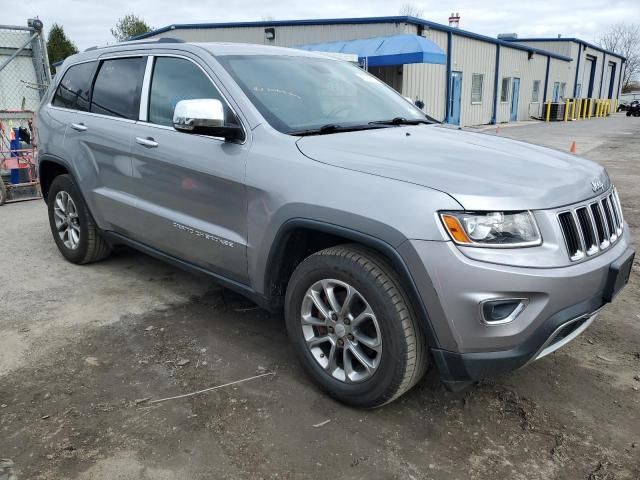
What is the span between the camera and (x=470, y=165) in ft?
8.49

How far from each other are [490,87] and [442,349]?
2853cm

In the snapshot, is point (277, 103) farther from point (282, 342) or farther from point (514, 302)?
point (514, 302)

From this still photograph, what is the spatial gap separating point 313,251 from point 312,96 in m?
1.04

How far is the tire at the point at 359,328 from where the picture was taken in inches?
97.1

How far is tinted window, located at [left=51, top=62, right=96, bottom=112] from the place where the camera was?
14.9 ft

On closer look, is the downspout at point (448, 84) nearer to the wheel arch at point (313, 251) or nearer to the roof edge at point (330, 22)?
the roof edge at point (330, 22)

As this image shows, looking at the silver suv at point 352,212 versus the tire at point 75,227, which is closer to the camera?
the silver suv at point 352,212

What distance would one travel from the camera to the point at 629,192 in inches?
344

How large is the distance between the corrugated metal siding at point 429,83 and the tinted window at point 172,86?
17699 millimetres

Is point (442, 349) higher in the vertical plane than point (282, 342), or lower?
higher

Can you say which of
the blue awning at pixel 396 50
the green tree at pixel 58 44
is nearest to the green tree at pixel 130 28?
the green tree at pixel 58 44

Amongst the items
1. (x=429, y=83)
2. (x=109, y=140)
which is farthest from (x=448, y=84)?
(x=109, y=140)

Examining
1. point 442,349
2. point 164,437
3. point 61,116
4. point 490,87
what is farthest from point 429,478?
point 490,87

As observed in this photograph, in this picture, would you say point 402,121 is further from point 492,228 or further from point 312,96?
point 492,228
